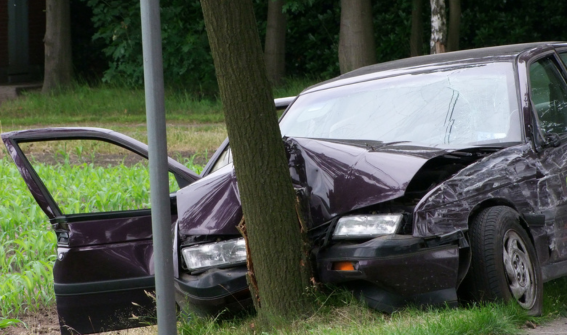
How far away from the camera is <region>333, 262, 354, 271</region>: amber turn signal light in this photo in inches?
162

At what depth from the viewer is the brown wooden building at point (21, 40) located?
25.1 meters

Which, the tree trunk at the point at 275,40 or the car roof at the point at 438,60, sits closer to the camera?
the car roof at the point at 438,60

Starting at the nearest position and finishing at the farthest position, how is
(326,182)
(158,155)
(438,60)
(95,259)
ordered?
(158,155), (326,182), (95,259), (438,60)

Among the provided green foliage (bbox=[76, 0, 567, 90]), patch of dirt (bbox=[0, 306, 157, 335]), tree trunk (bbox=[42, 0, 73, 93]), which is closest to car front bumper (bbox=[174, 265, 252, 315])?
patch of dirt (bbox=[0, 306, 157, 335])

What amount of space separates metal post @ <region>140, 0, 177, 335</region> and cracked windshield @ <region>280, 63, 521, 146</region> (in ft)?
6.79

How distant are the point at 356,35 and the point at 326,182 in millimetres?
12578

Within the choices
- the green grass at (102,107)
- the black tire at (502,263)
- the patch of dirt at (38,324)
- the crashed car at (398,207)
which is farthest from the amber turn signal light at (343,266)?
the green grass at (102,107)

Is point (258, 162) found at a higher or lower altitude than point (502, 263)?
higher

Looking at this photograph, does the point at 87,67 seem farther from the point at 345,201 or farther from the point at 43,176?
the point at 345,201

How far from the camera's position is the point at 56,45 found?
22.1 meters

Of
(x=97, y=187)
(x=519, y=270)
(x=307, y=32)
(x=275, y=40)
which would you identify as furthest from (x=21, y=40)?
Result: (x=519, y=270)

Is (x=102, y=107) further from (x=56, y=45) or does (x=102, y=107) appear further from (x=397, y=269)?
(x=397, y=269)

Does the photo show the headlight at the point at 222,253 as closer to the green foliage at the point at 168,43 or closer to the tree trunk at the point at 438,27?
the tree trunk at the point at 438,27

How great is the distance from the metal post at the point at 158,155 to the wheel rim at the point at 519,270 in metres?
1.82
